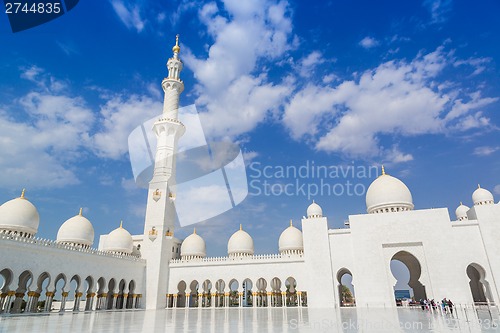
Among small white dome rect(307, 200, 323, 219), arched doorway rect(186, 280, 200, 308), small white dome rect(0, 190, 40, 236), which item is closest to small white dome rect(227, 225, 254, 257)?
arched doorway rect(186, 280, 200, 308)

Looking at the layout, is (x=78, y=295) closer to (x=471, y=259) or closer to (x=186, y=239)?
(x=186, y=239)

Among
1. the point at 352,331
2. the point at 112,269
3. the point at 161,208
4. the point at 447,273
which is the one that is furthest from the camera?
the point at 161,208

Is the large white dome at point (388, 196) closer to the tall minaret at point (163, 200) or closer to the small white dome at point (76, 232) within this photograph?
the tall minaret at point (163, 200)

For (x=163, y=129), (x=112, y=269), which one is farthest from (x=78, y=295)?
(x=163, y=129)

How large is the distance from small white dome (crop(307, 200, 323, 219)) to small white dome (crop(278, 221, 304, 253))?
8.93 feet

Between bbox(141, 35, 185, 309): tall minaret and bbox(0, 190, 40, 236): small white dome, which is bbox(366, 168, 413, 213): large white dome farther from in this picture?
bbox(0, 190, 40, 236): small white dome

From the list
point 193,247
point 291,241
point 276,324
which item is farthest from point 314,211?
point 276,324

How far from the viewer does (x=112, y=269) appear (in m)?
22.2

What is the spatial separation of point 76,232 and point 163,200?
6.64 metres

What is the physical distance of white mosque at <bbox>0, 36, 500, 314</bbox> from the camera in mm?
18766

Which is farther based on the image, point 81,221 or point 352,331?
point 81,221

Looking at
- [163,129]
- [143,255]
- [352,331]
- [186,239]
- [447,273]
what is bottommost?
[352,331]

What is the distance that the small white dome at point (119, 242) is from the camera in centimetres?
2588

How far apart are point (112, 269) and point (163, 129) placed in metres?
12.3
